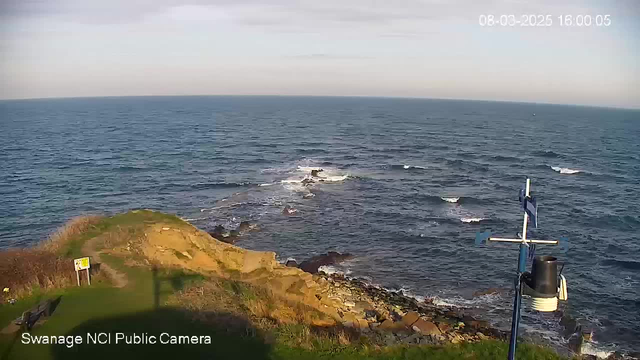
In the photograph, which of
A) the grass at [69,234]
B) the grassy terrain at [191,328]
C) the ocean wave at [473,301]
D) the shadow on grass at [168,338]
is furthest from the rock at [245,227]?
the shadow on grass at [168,338]

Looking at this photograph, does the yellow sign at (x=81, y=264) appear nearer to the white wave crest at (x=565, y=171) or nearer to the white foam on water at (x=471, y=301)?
the white foam on water at (x=471, y=301)

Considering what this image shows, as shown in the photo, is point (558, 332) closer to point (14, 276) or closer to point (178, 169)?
point (14, 276)

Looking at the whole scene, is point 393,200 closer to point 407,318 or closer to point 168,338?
point 407,318

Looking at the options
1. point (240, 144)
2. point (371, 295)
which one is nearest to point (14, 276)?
point (371, 295)

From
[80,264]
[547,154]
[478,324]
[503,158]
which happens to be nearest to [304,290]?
[478,324]

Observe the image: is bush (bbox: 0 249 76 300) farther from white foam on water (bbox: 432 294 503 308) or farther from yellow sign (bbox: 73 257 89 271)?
white foam on water (bbox: 432 294 503 308)

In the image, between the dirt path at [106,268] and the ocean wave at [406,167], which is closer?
the dirt path at [106,268]

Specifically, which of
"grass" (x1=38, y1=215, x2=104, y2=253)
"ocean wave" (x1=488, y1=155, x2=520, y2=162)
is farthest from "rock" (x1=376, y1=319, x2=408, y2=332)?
"ocean wave" (x1=488, y1=155, x2=520, y2=162)

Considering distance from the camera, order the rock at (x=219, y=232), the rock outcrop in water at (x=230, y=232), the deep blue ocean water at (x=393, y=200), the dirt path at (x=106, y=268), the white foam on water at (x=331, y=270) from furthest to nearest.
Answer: the rock at (x=219, y=232), the rock outcrop in water at (x=230, y=232), the white foam on water at (x=331, y=270), the deep blue ocean water at (x=393, y=200), the dirt path at (x=106, y=268)
